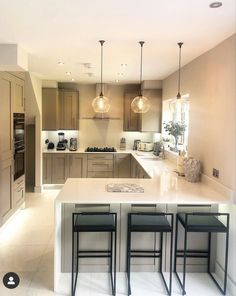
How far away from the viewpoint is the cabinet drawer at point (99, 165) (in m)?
6.77

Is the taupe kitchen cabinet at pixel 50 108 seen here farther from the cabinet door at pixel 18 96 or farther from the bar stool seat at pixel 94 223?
the bar stool seat at pixel 94 223

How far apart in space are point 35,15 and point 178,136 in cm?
331

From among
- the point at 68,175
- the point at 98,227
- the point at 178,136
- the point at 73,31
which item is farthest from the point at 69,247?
the point at 68,175

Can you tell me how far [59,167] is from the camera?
266 inches

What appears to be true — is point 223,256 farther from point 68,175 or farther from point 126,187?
point 68,175

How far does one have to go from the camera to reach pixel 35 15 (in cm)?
245

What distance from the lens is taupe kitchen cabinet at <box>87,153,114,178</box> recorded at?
22.2 feet

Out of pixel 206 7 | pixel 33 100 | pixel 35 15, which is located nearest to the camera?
pixel 206 7

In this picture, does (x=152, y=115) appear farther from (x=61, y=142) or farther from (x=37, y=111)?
(x=37, y=111)

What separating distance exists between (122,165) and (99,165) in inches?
20.5

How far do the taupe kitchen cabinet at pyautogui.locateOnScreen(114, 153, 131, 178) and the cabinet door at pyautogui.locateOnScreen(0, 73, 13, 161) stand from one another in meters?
2.83

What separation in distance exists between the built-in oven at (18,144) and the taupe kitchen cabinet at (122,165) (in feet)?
7.56

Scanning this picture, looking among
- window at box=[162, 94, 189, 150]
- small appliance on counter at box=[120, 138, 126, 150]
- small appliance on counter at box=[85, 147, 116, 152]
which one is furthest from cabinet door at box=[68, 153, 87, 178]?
window at box=[162, 94, 189, 150]

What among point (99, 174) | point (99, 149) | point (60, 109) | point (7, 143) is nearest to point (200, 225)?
point (7, 143)
